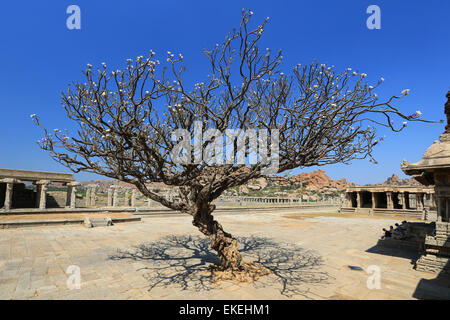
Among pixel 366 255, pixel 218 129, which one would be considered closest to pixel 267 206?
pixel 366 255

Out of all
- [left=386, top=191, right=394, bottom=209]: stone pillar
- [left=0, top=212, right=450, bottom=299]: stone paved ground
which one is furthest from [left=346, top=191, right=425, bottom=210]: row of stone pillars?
[left=0, top=212, right=450, bottom=299]: stone paved ground

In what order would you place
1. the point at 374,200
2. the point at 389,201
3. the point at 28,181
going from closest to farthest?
1. the point at 28,181
2. the point at 389,201
3. the point at 374,200

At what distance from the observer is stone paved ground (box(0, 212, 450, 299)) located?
18.1 feet

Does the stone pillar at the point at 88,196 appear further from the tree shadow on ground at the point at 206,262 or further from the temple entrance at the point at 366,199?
the temple entrance at the point at 366,199

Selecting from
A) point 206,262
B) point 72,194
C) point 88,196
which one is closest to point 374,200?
point 206,262

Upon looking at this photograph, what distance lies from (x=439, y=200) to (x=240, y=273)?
7.40 metres

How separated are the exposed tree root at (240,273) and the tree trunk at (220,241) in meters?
0.09

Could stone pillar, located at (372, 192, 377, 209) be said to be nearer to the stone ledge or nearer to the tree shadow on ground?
the tree shadow on ground

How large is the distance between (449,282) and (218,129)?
742 cm

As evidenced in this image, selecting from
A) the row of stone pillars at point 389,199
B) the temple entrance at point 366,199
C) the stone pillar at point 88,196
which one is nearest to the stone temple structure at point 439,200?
the row of stone pillars at point 389,199

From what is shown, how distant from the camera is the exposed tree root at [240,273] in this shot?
20.7ft

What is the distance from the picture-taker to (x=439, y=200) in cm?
844

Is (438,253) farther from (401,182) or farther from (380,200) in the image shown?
(401,182)
